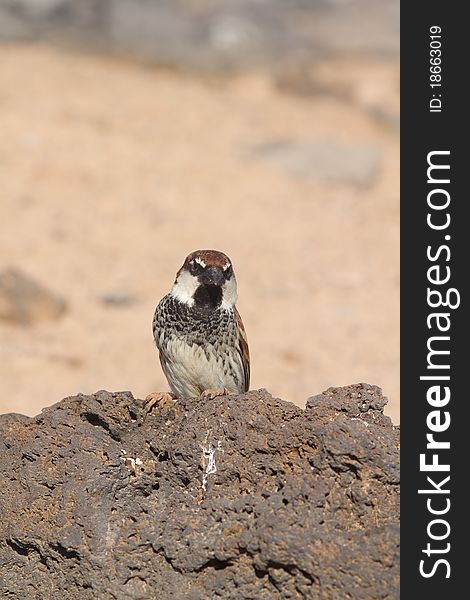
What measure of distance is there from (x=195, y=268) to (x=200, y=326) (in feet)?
1.04

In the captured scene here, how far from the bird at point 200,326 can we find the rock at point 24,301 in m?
4.71

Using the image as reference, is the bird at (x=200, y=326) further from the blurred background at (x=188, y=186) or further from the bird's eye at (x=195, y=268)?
the blurred background at (x=188, y=186)

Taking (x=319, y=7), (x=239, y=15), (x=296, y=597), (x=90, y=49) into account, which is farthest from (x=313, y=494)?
(x=319, y=7)

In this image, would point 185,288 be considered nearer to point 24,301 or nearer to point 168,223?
point 24,301

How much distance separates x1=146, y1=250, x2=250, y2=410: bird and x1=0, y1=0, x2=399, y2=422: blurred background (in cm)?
306

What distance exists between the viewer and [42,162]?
13977mm

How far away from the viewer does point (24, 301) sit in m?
10.0

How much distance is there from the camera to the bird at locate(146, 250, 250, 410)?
5.20 m

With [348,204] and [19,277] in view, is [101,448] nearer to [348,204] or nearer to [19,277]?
[19,277]

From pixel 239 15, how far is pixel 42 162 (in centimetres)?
865

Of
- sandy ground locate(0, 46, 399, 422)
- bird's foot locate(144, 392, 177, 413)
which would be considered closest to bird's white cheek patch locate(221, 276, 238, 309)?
bird's foot locate(144, 392, 177, 413)

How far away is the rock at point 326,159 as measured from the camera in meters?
14.8

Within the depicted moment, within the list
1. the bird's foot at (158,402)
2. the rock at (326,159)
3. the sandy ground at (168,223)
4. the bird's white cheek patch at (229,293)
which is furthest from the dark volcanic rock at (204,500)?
the rock at (326,159)

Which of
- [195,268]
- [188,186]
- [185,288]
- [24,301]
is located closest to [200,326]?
[185,288]
